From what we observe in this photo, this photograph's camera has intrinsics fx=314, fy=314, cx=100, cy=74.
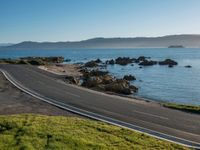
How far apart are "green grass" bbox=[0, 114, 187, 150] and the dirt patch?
4.66 meters

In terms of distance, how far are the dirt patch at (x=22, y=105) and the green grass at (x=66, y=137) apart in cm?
466

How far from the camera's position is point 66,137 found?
14531 millimetres

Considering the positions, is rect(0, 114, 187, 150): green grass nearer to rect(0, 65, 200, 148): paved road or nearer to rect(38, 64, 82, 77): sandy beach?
rect(0, 65, 200, 148): paved road

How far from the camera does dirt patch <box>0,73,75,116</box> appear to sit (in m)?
22.4

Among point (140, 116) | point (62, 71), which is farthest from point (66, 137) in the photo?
point (62, 71)

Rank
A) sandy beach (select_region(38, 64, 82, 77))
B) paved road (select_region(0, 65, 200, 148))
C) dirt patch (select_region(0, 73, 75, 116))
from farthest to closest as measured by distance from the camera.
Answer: sandy beach (select_region(38, 64, 82, 77)), dirt patch (select_region(0, 73, 75, 116)), paved road (select_region(0, 65, 200, 148))

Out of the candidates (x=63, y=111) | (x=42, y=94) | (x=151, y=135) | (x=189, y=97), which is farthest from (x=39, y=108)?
(x=189, y=97)

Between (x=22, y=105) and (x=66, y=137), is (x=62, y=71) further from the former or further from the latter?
(x=66, y=137)

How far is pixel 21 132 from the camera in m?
15.1

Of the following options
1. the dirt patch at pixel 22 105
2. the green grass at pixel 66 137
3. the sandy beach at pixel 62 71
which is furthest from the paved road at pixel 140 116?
the sandy beach at pixel 62 71

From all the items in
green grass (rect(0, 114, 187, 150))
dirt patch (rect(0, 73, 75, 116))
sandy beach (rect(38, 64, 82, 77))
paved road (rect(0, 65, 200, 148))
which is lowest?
sandy beach (rect(38, 64, 82, 77))

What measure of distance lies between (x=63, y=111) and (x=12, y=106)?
162 inches

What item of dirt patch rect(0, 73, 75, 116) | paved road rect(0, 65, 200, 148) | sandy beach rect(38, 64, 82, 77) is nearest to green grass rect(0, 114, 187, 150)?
paved road rect(0, 65, 200, 148)

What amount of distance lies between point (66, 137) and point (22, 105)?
11122 millimetres
